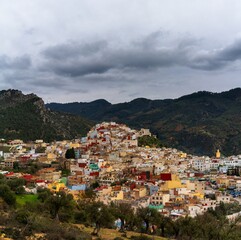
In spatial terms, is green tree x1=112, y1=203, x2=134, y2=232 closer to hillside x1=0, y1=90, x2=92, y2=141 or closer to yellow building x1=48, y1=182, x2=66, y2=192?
yellow building x1=48, y1=182, x2=66, y2=192

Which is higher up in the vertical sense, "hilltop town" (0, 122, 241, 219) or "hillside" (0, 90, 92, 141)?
"hillside" (0, 90, 92, 141)

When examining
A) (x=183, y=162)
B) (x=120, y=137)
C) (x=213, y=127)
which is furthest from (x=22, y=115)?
(x=213, y=127)

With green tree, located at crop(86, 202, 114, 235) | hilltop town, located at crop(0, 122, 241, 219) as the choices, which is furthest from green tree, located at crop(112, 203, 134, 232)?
hilltop town, located at crop(0, 122, 241, 219)

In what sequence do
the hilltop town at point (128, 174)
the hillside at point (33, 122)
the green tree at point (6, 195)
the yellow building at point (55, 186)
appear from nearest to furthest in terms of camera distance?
1. the green tree at point (6, 195)
2. the hilltop town at point (128, 174)
3. the yellow building at point (55, 186)
4. the hillside at point (33, 122)

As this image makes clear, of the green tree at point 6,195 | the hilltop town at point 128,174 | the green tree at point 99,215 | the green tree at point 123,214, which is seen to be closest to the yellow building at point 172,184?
the hilltop town at point 128,174

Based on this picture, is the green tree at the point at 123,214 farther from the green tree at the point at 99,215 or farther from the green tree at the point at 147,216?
the green tree at the point at 99,215
